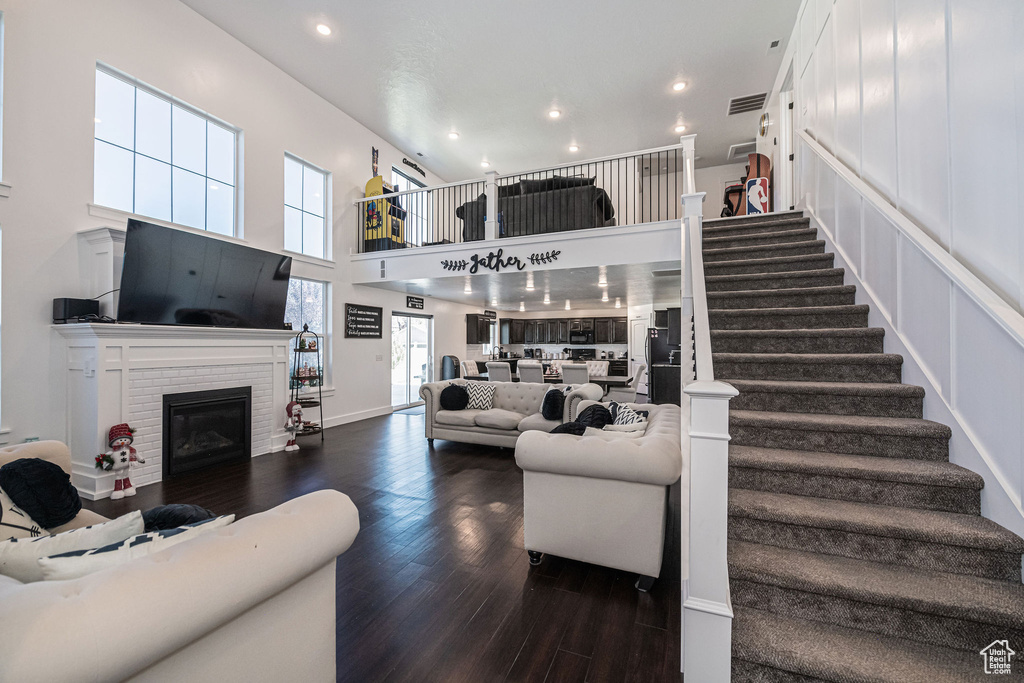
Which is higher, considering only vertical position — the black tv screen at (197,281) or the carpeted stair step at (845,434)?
the black tv screen at (197,281)

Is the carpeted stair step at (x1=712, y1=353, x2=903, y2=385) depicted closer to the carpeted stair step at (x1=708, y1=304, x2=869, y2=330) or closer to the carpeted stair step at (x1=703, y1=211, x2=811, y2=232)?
the carpeted stair step at (x1=708, y1=304, x2=869, y2=330)

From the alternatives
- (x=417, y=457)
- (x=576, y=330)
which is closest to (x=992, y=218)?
(x=417, y=457)

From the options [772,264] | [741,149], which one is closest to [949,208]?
[772,264]

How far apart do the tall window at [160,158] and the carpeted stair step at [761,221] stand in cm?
608

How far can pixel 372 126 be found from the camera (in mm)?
7480

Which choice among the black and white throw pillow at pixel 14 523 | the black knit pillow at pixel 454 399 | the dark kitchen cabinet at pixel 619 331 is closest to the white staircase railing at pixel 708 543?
the black and white throw pillow at pixel 14 523

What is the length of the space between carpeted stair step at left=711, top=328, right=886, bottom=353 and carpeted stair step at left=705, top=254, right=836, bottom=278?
43.3 inches

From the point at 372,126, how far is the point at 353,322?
3.57 m

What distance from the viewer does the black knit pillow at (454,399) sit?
554cm

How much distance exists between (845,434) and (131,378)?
18.7 ft

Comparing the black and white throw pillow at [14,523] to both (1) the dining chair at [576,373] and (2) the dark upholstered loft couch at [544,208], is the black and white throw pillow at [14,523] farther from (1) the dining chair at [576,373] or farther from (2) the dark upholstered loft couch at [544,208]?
(1) the dining chair at [576,373]

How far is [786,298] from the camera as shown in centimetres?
338

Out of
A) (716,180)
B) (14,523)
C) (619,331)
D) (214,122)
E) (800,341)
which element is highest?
(716,180)

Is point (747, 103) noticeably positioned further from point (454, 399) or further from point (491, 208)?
point (454, 399)
